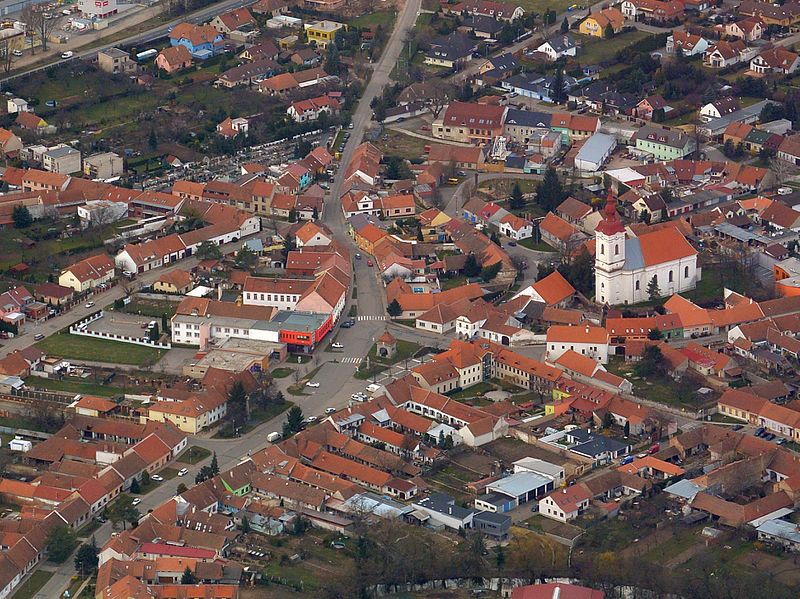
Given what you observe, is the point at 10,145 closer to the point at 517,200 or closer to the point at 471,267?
the point at 517,200

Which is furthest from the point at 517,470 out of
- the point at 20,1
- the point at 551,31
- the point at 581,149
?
the point at 20,1

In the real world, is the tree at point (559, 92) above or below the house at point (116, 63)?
below

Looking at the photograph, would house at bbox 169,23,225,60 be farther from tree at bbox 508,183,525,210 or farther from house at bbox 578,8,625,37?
tree at bbox 508,183,525,210

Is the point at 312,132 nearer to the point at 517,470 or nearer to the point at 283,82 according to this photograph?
the point at 283,82

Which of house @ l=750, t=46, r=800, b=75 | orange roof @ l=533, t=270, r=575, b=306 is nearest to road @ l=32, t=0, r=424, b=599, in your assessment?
orange roof @ l=533, t=270, r=575, b=306

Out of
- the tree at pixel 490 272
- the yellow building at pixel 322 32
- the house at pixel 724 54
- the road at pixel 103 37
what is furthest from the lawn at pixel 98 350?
the house at pixel 724 54

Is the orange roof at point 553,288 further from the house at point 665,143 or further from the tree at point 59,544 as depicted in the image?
the tree at point 59,544

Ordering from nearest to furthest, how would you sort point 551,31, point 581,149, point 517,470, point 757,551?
point 757,551
point 517,470
point 581,149
point 551,31

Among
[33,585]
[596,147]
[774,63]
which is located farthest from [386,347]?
[774,63]

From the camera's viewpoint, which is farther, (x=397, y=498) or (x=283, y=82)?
(x=283, y=82)
